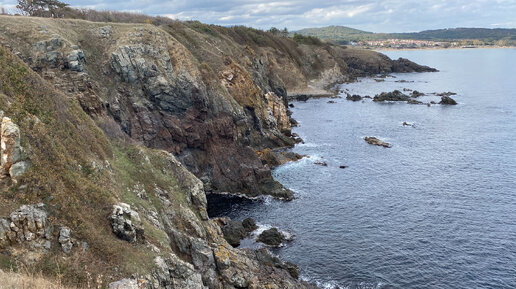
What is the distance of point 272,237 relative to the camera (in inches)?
1873

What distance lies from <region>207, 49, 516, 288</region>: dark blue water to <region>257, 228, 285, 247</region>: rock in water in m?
1.19

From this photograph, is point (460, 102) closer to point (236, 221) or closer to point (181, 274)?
point (236, 221)

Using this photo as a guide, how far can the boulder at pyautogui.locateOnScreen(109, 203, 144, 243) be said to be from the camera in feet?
80.3

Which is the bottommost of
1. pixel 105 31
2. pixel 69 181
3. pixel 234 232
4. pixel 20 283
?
pixel 234 232

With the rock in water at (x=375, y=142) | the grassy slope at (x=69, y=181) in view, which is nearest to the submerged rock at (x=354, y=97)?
the rock in water at (x=375, y=142)

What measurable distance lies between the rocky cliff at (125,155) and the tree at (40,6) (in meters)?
24.6

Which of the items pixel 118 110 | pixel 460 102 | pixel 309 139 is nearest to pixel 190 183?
pixel 118 110

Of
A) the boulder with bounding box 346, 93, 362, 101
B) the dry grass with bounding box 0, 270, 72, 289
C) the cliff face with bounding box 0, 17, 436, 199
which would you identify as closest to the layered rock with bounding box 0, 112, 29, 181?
the dry grass with bounding box 0, 270, 72, 289

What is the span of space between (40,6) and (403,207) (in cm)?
8798

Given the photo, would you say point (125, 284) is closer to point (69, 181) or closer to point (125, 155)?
point (69, 181)

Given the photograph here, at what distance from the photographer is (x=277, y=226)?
171 ft

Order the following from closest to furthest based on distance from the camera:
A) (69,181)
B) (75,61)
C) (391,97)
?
(69,181)
(75,61)
(391,97)

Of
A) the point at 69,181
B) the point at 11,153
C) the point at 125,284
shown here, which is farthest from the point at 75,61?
the point at 125,284

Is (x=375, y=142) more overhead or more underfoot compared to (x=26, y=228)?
more underfoot
